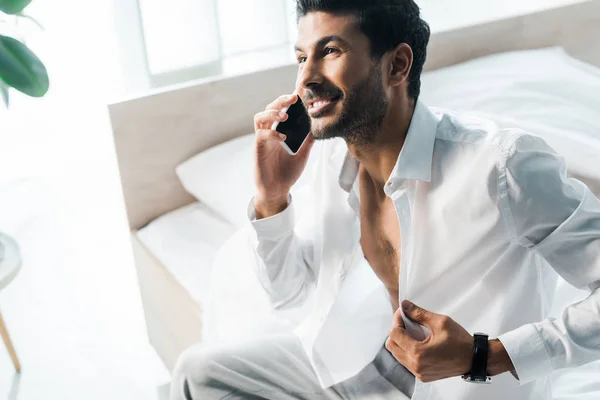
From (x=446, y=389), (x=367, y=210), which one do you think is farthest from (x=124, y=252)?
(x=446, y=389)

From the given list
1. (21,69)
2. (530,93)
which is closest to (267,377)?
(21,69)

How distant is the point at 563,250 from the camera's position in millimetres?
847

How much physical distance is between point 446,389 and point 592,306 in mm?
268

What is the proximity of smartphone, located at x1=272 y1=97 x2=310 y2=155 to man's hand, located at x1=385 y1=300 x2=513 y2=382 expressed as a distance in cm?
39

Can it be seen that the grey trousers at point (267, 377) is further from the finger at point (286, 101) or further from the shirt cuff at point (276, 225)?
the finger at point (286, 101)

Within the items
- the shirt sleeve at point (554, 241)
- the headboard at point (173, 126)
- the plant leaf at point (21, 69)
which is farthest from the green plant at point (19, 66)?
the shirt sleeve at point (554, 241)

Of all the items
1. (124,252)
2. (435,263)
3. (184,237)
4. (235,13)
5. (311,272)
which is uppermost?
(235,13)

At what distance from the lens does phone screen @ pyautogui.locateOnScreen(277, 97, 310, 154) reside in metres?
1.12

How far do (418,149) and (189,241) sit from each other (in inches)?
34.7

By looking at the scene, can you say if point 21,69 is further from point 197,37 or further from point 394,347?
point 394,347

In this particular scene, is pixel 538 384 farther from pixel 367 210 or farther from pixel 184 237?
pixel 184 237

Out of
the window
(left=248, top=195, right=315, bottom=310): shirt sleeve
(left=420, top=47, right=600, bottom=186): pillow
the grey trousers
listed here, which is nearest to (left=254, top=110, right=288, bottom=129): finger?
(left=248, top=195, right=315, bottom=310): shirt sleeve

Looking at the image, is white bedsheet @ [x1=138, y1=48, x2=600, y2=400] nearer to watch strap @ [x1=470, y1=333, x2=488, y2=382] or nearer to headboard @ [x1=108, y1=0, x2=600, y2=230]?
headboard @ [x1=108, y1=0, x2=600, y2=230]

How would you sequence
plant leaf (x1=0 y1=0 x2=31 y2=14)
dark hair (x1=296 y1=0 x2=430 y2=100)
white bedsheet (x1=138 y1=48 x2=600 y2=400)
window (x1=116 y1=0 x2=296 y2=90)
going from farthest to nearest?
window (x1=116 y1=0 x2=296 y2=90), plant leaf (x1=0 y1=0 x2=31 y2=14), white bedsheet (x1=138 y1=48 x2=600 y2=400), dark hair (x1=296 y1=0 x2=430 y2=100)
